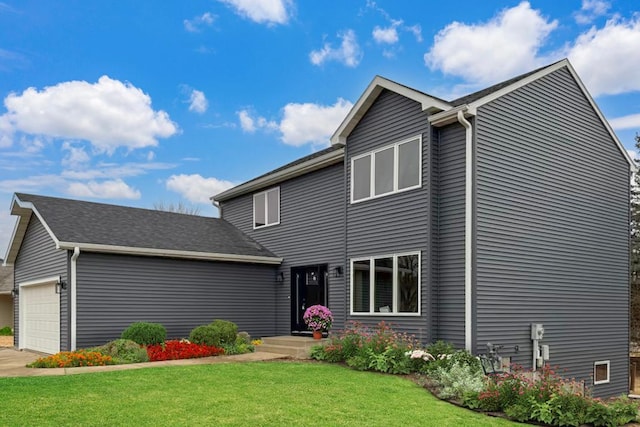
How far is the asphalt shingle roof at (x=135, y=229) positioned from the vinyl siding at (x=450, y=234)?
6932mm

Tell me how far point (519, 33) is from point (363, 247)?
21.1 ft

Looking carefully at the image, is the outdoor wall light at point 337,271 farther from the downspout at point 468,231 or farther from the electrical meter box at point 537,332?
the electrical meter box at point 537,332

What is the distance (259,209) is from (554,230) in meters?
9.41

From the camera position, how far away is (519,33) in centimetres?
1345

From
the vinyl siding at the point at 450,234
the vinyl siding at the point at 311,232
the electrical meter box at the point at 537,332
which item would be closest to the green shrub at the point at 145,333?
the vinyl siding at the point at 311,232

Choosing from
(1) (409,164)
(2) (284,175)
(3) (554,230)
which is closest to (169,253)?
(2) (284,175)

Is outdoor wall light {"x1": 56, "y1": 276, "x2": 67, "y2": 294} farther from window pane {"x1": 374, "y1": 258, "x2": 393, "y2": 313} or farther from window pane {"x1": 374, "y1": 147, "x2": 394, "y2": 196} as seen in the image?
window pane {"x1": 374, "y1": 147, "x2": 394, "y2": 196}

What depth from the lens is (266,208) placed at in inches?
708

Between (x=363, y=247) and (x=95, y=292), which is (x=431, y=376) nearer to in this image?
(x=363, y=247)

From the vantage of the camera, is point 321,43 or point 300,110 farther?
point 300,110

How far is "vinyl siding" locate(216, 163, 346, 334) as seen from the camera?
14750 millimetres

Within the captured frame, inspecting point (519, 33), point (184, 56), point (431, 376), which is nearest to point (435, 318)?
point (431, 376)

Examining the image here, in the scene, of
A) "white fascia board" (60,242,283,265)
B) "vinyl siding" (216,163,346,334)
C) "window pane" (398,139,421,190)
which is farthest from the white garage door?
"window pane" (398,139,421,190)

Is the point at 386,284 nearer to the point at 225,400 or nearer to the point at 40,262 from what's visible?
the point at 225,400
